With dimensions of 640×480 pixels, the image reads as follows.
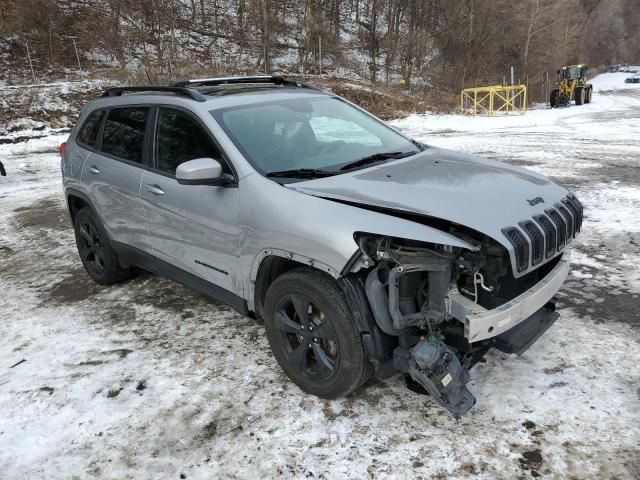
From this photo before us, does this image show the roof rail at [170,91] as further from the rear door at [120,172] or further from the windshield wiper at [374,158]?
the windshield wiper at [374,158]

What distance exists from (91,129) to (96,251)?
1.18 metres

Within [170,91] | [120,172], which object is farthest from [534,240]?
[120,172]

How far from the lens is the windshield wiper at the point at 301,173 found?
10.4 ft

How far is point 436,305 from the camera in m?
2.60

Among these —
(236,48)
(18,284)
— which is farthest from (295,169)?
(236,48)

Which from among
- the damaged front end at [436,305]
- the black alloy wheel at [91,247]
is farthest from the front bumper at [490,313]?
the black alloy wheel at [91,247]

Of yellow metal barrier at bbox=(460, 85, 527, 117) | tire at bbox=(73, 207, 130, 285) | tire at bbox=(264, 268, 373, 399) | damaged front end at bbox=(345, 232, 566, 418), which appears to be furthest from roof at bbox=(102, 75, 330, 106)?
yellow metal barrier at bbox=(460, 85, 527, 117)

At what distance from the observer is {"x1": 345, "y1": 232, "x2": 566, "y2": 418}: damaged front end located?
8.37 feet

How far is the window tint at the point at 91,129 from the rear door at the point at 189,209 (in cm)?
115

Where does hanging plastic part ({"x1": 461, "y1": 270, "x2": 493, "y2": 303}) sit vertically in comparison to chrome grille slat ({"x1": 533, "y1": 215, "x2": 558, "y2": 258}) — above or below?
below

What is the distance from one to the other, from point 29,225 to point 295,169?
19.0ft

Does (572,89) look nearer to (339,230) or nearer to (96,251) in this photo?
(96,251)

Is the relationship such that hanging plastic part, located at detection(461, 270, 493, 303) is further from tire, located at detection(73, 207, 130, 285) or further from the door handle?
tire, located at detection(73, 207, 130, 285)

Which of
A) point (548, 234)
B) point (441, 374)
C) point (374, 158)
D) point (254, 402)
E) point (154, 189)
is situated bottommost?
point (254, 402)
